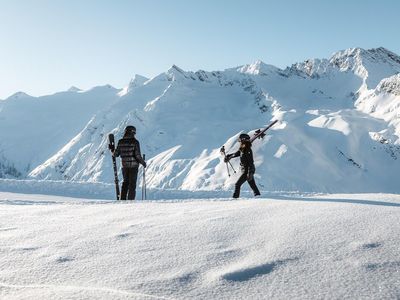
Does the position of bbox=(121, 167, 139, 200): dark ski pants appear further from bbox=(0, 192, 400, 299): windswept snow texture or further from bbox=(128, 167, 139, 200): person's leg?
bbox=(0, 192, 400, 299): windswept snow texture

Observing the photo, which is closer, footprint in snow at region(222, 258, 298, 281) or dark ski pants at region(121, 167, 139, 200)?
footprint in snow at region(222, 258, 298, 281)

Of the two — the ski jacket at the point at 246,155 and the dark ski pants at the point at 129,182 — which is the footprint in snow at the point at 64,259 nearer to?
the dark ski pants at the point at 129,182

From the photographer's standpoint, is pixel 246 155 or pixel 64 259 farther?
pixel 246 155

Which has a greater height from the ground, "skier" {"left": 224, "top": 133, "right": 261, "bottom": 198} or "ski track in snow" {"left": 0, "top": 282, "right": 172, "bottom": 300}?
"skier" {"left": 224, "top": 133, "right": 261, "bottom": 198}

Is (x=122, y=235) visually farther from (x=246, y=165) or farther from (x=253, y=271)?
(x=246, y=165)

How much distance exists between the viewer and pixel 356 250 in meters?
3.89

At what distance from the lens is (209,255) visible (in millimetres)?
3957

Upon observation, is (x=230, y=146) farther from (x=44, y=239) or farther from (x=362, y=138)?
(x=44, y=239)

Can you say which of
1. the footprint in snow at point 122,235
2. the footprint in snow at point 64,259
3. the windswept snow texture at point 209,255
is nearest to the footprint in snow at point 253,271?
the windswept snow texture at point 209,255

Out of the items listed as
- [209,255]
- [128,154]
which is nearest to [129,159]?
[128,154]

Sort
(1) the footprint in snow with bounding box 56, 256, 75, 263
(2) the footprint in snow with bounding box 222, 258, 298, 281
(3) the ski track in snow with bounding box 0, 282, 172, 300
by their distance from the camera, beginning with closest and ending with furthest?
1. (3) the ski track in snow with bounding box 0, 282, 172, 300
2. (2) the footprint in snow with bounding box 222, 258, 298, 281
3. (1) the footprint in snow with bounding box 56, 256, 75, 263

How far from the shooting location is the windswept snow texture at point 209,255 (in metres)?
3.23

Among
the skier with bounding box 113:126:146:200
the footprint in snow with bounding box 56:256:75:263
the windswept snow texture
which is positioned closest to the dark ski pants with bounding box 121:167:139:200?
the skier with bounding box 113:126:146:200

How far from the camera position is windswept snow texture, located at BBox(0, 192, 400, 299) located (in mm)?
3227
